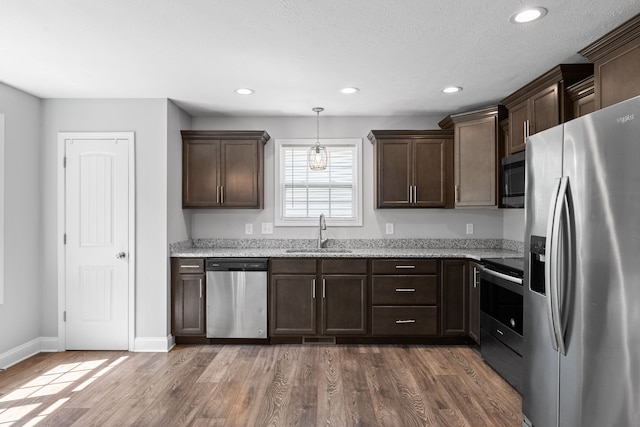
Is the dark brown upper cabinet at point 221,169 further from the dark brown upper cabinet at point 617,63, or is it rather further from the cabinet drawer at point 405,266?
the dark brown upper cabinet at point 617,63

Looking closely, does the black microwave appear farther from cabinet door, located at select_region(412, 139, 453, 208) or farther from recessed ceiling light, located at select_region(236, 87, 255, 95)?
recessed ceiling light, located at select_region(236, 87, 255, 95)

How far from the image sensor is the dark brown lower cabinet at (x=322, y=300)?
3996 mm

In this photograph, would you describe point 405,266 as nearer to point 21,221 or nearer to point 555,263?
point 555,263

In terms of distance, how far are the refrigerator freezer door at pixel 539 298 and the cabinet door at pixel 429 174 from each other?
6.64 ft

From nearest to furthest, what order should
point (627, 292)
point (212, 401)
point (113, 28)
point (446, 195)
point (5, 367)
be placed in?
point (627, 292)
point (113, 28)
point (212, 401)
point (5, 367)
point (446, 195)

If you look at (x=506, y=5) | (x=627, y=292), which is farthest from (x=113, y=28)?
(x=627, y=292)

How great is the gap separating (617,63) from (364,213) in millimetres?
2751

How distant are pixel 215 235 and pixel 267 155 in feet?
3.66

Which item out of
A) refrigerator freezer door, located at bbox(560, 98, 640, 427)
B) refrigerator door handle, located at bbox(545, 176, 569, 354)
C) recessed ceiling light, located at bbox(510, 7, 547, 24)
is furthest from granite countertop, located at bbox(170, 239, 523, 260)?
recessed ceiling light, located at bbox(510, 7, 547, 24)

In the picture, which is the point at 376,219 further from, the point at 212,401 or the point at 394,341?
the point at 212,401

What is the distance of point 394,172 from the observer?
430 cm

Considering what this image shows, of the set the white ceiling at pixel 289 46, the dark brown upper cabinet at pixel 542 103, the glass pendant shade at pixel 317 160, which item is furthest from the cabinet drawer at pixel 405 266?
the white ceiling at pixel 289 46

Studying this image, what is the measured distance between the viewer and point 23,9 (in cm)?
221

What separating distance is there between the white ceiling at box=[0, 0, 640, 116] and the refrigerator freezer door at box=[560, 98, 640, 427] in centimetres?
96
